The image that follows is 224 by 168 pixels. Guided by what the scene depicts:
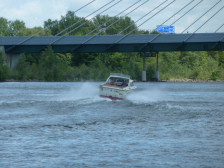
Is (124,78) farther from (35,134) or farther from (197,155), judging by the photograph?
(197,155)

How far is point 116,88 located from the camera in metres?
43.3

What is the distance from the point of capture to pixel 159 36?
101625mm

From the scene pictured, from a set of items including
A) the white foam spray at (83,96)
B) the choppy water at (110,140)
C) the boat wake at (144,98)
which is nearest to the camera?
the choppy water at (110,140)

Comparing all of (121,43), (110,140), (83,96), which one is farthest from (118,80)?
(121,43)

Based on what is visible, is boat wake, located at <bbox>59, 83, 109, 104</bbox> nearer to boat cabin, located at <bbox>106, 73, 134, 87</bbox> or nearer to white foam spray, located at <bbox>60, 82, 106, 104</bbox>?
white foam spray, located at <bbox>60, 82, 106, 104</bbox>

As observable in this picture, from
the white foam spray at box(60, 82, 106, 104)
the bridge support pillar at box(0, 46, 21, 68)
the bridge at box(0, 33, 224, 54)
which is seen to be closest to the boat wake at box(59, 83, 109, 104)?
the white foam spray at box(60, 82, 106, 104)

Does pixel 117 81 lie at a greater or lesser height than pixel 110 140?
greater

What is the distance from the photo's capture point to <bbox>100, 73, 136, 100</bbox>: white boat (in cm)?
4359

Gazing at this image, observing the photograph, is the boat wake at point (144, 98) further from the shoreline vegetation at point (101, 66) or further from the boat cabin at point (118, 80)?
the shoreline vegetation at point (101, 66)

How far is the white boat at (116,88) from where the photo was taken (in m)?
43.6

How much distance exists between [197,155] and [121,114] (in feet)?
51.7

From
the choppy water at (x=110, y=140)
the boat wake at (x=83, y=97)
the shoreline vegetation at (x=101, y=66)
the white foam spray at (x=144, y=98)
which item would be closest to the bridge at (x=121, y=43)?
the shoreline vegetation at (x=101, y=66)

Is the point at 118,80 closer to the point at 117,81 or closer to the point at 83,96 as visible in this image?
the point at 117,81

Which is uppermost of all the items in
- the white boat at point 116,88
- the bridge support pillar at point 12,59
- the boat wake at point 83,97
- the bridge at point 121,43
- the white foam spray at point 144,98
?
the bridge at point 121,43
